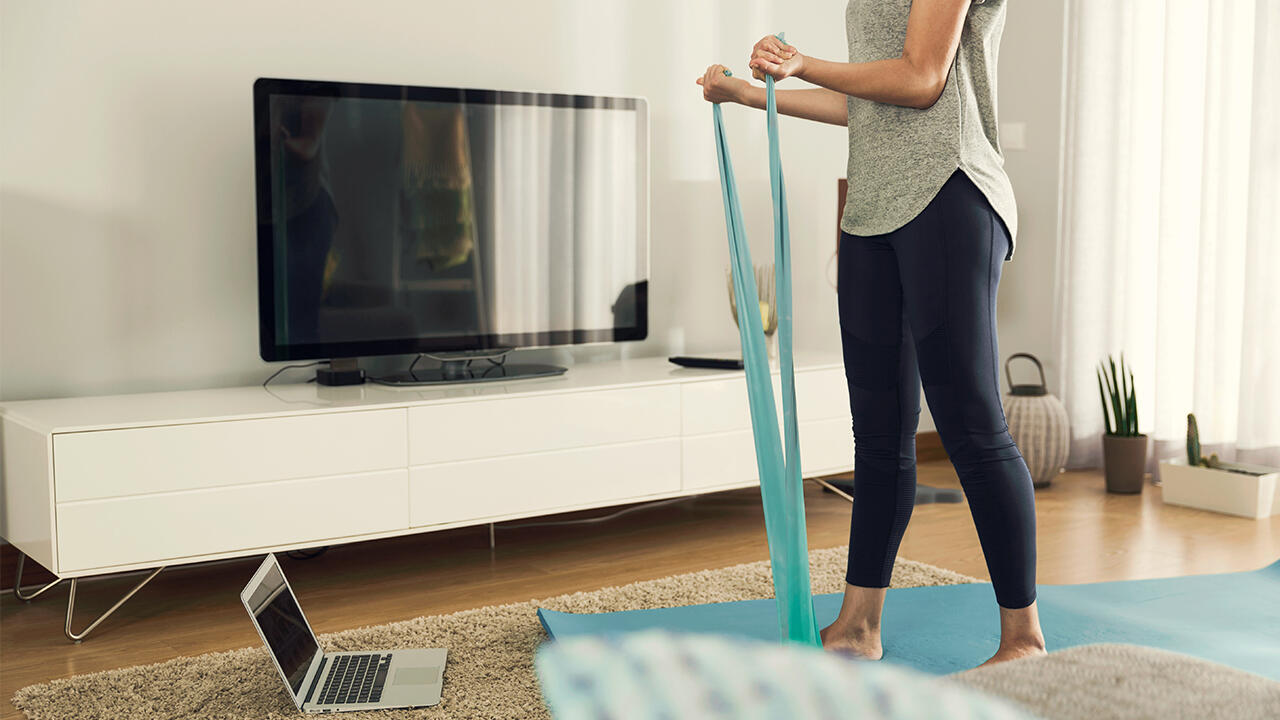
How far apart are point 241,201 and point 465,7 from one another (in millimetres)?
825

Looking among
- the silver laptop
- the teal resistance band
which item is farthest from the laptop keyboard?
the teal resistance band

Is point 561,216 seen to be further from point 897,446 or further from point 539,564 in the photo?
point 897,446

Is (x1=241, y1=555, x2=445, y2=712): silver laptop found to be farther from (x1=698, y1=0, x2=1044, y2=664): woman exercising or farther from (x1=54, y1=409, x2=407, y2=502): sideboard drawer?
(x1=698, y1=0, x2=1044, y2=664): woman exercising

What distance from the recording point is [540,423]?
2.58m

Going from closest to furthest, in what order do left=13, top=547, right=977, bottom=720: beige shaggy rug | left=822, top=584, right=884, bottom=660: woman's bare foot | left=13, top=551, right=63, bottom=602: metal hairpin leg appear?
left=13, top=547, right=977, bottom=720: beige shaggy rug
left=822, top=584, right=884, bottom=660: woman's bare foot
left=13, top=551, right=63, bottom=602: metal hairpin leg

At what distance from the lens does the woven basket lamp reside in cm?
350

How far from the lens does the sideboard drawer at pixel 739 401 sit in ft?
9.31

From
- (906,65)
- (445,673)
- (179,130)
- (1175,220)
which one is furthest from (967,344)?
(1175,220)

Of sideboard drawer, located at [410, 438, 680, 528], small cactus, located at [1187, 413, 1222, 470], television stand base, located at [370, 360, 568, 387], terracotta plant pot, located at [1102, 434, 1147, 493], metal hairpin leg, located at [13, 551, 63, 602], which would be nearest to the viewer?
metal hairpin leg, located at [13, 551, 63, 602]

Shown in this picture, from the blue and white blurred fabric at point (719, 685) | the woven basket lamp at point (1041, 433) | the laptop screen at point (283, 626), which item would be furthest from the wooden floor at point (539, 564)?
the blue and white blurred fabric at point (719, 685)

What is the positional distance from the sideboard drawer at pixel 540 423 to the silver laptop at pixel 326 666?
0.55 m

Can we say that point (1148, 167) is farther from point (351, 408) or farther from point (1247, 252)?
point (351, 408)

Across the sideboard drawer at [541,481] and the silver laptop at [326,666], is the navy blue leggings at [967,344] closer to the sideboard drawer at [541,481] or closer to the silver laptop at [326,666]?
the silver laptop at [326,666]

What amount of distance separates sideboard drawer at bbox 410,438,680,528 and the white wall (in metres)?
0.53
